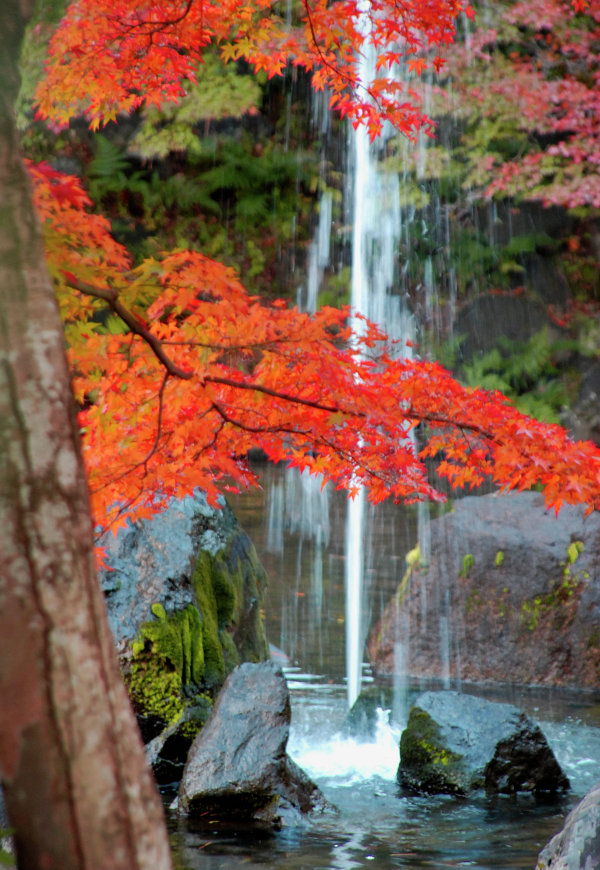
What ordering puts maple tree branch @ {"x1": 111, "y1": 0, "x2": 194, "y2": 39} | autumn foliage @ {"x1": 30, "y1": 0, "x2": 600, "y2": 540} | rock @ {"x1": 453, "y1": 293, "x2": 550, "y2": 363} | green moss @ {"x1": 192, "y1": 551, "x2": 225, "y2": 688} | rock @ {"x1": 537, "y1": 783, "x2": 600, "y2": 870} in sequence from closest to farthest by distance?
autumn foliage @ {"x1": 30, "y1": 0, "x2": 600, "y2": 540}
rock @ {"x1": 537, "y1": 783, "x2": 600, "y2": 870}
maple tree branch @ {"x1": 111, "y1": 0, "x2": 194, "y2": 39}
green moss @ {"x1": 192, "y1": 551, "x2": 225, "y2": 688}
rock @ {"x1": 453, "y1": 293, "x2": 550, "y2": 363}

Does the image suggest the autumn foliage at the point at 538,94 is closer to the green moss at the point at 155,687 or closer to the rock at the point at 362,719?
the rock at the point at 362,719

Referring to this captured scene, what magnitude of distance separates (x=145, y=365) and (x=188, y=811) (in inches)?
111

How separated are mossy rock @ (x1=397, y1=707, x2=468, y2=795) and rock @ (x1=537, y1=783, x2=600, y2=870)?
2206 mm

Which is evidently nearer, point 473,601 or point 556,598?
point 556,598

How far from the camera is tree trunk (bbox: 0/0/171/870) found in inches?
77.4

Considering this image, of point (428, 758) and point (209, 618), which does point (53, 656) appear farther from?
point (209, 618)

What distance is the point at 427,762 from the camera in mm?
5852

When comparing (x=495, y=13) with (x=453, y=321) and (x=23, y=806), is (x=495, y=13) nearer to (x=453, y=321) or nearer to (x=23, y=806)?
(x=453, y=321)

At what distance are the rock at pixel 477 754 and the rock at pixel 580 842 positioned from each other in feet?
7.28

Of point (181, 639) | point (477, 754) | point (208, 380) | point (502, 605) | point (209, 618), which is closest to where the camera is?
point (208, 380)

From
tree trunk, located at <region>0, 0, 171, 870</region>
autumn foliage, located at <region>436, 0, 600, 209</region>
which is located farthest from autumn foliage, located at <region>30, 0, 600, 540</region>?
autumn foliage, located at <region>436, 0, 600, 209</region>

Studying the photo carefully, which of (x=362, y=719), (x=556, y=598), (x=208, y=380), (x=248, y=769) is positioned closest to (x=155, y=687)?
(x=248, y=769)

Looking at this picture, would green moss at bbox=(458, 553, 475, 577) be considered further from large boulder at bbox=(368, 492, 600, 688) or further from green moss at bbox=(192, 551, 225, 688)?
green moss at bbox=(192, 551, 225, 688)

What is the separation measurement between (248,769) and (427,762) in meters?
1.39
